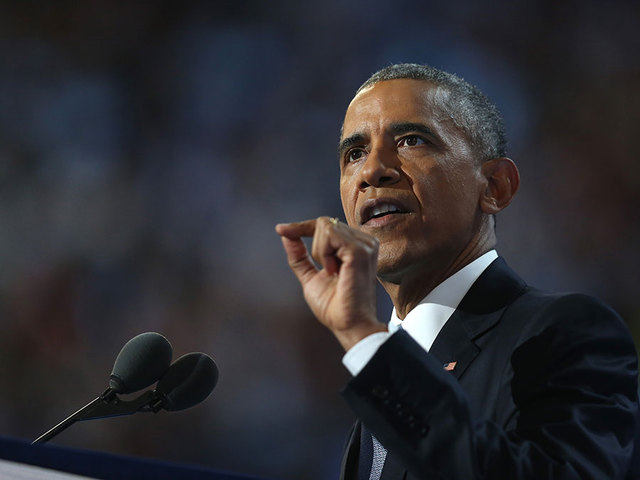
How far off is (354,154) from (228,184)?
2.31m

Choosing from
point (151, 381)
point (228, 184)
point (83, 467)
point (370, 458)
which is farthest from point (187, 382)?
point (228, 184)

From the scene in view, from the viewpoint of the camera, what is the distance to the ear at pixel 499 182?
1.28 metres

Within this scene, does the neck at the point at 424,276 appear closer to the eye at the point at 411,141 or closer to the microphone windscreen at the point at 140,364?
the eye at the point at 411,141

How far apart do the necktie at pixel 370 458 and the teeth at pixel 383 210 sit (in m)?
0.36

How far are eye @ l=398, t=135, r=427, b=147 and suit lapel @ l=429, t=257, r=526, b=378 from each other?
239mm

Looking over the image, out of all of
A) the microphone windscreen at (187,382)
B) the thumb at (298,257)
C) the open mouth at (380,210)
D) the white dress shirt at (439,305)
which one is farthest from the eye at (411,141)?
the microphone windscreen at (187,382)

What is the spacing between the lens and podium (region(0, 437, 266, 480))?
0.82 metres

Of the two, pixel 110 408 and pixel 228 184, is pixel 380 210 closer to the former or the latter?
pixel 110 408

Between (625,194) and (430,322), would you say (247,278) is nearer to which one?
(625,194)

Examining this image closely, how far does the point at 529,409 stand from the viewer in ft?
2.80

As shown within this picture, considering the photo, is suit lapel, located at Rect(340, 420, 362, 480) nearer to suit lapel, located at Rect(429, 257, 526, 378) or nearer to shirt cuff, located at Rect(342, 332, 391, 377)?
suit lapel, located at Rect(429, 257, 526, 378)

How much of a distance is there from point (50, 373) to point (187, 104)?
1.58 metres

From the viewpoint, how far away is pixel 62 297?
373cm

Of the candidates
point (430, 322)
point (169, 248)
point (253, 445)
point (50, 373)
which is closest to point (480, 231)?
point (430, 322)
